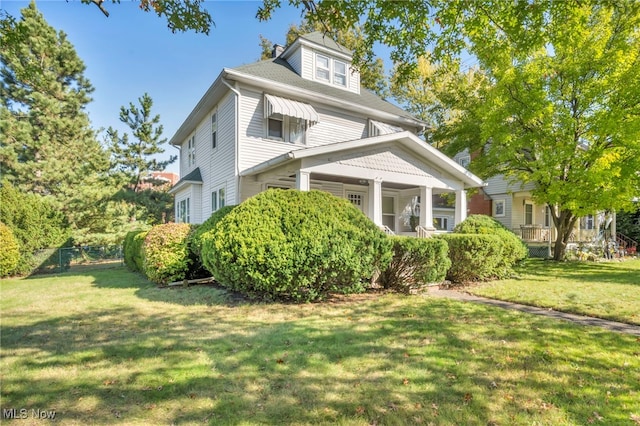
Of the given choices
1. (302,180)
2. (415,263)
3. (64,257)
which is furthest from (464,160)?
(64,257)

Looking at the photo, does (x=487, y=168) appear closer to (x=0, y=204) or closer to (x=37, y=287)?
(x=37, y=287)

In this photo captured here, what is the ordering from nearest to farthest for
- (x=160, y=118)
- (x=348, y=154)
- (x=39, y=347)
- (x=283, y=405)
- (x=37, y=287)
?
1. (x=283, y=405)
2. (x=39, y=347)
3. (x=37, y=287)
4. (x=348, y=154)
5. (x=160, y=118)

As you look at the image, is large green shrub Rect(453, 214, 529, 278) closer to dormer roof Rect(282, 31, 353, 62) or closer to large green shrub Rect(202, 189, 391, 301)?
large green shrub Rect(202, 189, 391, 301)

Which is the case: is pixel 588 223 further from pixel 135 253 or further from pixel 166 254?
pixel 135 253

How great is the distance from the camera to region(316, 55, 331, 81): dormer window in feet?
50.4

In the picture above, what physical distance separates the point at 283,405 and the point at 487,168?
16611 mm

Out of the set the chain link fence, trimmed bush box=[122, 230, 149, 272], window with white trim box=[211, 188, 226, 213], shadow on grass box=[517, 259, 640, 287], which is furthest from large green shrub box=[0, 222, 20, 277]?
shadow on grass box=[517, 259, 640, 287]

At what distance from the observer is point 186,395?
3.23 meters

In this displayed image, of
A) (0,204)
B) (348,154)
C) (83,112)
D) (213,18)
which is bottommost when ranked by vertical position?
(0,204)

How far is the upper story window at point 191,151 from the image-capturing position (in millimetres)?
17359

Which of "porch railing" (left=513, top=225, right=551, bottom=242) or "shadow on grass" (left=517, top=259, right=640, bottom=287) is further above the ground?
"porch railing" (left=513, top=225, right=551, bottom=242)

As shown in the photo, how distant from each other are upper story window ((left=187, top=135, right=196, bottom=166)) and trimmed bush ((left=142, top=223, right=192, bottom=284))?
28.2 feet

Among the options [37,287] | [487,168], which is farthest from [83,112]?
[487,168]

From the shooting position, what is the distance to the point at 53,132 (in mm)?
20984
